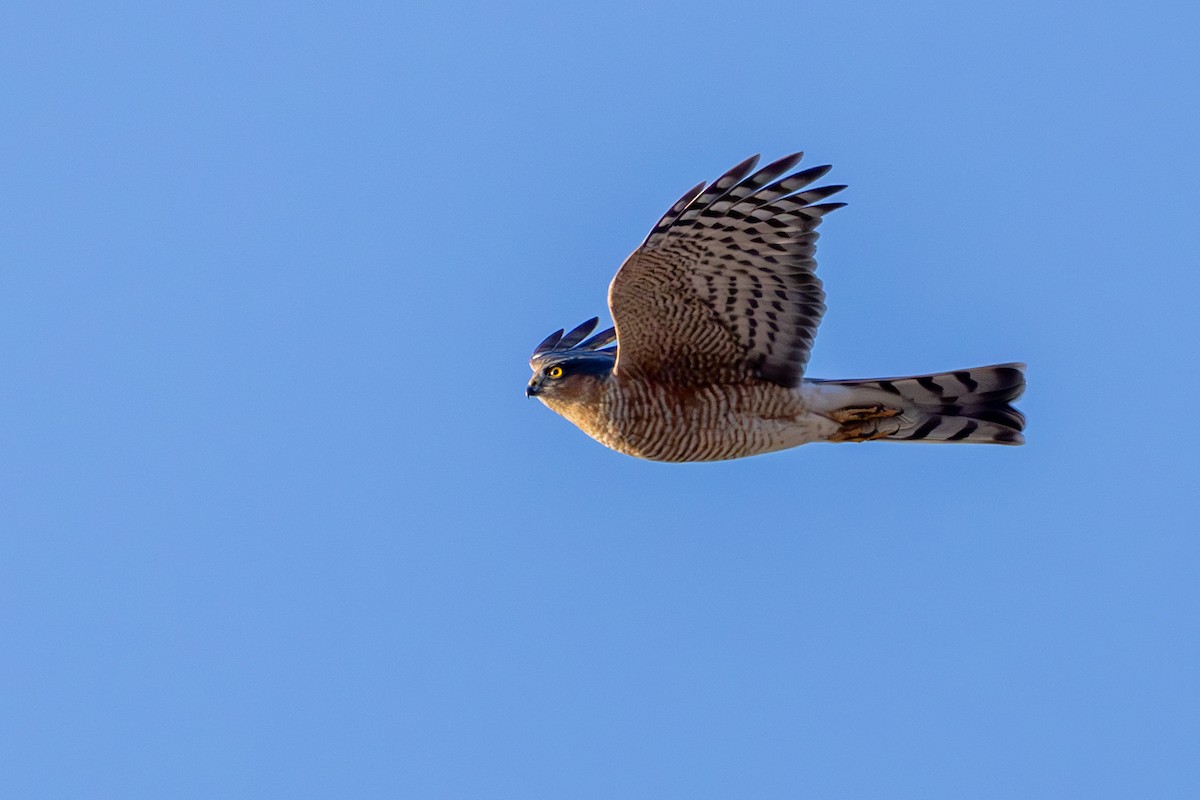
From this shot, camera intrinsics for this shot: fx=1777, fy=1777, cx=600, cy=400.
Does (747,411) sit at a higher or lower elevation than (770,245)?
lower

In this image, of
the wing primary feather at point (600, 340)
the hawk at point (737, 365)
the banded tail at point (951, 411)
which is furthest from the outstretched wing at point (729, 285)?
the wing primary feather at point (600, 340)

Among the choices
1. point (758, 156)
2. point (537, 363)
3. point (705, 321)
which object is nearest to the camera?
point (758, 156)

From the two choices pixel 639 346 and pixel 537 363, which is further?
pixel 537 363

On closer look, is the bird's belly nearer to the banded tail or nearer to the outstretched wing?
the outstretched wing

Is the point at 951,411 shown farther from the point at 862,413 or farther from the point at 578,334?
the point at 578,334

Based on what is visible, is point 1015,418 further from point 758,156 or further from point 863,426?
point 758,156

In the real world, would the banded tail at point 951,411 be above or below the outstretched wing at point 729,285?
below

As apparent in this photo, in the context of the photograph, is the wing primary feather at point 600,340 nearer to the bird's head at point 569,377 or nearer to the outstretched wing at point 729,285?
the bird's head at point 569,377

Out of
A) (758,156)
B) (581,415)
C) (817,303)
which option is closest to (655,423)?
(581,415)
